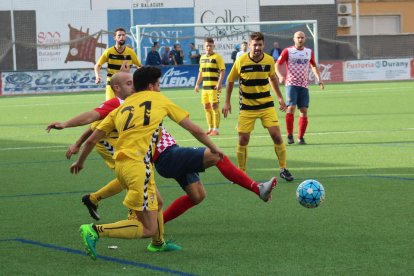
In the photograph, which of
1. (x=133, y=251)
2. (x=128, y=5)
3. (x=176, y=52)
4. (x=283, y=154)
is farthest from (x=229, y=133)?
(x=128, y=5)

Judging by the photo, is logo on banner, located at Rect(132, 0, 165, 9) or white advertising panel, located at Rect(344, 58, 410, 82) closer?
white advertising panel, located at Rect(344, 58, 410, 82)

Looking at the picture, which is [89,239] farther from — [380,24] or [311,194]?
[380,24]

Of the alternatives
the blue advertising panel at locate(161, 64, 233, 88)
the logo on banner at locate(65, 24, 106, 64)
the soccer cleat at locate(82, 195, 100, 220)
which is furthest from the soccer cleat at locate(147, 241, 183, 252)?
the logo on banner at locate(65, 24, 106, 64)

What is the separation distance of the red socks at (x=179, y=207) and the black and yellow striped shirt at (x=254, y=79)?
4.06 metres

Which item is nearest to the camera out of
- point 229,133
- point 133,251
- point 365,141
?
point 133,251

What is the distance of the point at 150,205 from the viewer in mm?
7859

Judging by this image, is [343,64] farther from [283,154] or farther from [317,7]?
[283,154]

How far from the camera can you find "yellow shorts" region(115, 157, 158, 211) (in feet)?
25.5

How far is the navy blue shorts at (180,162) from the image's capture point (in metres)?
8.59

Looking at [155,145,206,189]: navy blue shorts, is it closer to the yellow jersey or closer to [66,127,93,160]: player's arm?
[66,127,93,160]: player's arm

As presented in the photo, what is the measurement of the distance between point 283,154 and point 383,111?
44.2ft

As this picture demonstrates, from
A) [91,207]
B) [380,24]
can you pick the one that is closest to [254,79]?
[91,207]

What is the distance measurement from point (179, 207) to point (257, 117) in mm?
3994

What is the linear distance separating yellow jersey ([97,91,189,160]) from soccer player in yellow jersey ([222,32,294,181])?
515cm
